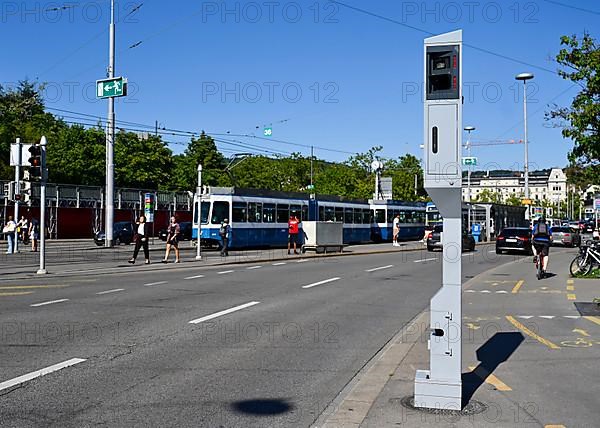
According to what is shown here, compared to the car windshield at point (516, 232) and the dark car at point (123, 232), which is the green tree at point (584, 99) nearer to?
the car windshield at point (516, 232)

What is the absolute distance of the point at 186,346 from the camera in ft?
31.1

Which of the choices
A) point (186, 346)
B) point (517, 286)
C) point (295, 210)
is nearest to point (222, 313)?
point (186, 346)

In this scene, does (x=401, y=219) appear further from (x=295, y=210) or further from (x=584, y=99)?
(x=584, y=99)

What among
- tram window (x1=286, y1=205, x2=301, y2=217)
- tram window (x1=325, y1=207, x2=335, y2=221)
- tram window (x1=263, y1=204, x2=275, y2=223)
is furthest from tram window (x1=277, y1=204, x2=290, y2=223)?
tram window (x1=325, y1=207, x2=335, y2=221)

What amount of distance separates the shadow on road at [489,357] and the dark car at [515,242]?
28976 millimetres

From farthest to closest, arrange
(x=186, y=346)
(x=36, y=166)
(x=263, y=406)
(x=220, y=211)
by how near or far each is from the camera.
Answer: (x=220, y=211)
(x=36, y=166)
(x=186, y=346)
(x=263, y=406)

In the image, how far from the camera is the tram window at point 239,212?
3600 centimetres

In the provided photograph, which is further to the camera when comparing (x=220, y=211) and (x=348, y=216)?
(x=348, y=216)

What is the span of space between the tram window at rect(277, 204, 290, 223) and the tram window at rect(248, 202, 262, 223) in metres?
1.83

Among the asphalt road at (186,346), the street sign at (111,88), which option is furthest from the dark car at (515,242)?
the street sign at (111,88)

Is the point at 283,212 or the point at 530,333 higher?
the point at 283,212

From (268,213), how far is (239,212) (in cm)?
261

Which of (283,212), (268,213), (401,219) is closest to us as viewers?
(268,213)

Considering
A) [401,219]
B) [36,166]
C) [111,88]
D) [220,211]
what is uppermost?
[111,88]
